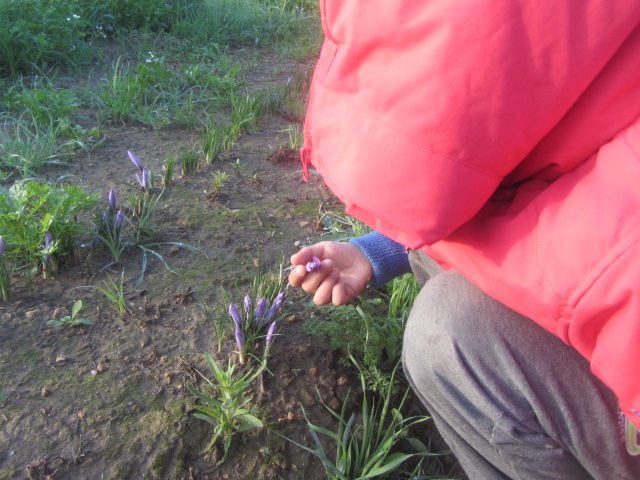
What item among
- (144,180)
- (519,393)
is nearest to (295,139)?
(144,180)

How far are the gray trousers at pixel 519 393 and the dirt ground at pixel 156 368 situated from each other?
0.51 m

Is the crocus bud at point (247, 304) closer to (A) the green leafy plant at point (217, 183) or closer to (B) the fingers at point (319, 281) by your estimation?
(B) the fingers at point (319, 281)

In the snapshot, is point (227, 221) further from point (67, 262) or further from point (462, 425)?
point (462, 425)

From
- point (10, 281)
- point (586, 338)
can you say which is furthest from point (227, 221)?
Answer: point (586, 338)

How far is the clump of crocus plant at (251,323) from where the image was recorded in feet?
6.09

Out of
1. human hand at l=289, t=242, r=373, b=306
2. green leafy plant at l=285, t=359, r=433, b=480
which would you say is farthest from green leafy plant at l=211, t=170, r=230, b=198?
green leafy plant at l=285, t=359, r=433, b=480

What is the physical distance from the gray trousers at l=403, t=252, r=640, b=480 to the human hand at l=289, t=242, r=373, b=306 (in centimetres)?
38

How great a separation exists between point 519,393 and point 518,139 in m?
0.63

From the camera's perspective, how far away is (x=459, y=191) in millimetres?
1146

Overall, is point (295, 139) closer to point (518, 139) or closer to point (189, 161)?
point (189, 161)

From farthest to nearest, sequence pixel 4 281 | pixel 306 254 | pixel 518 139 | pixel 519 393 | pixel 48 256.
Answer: pixel 48 256 → pixel 4 281 → pixel 306 254 → pixel 519 393 → pixel 518 139

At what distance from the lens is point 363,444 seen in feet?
5.51

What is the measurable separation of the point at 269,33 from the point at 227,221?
3380 mm

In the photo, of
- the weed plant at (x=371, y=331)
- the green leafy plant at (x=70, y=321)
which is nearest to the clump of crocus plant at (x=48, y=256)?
the green leafy plant at (x=70, y=321)
